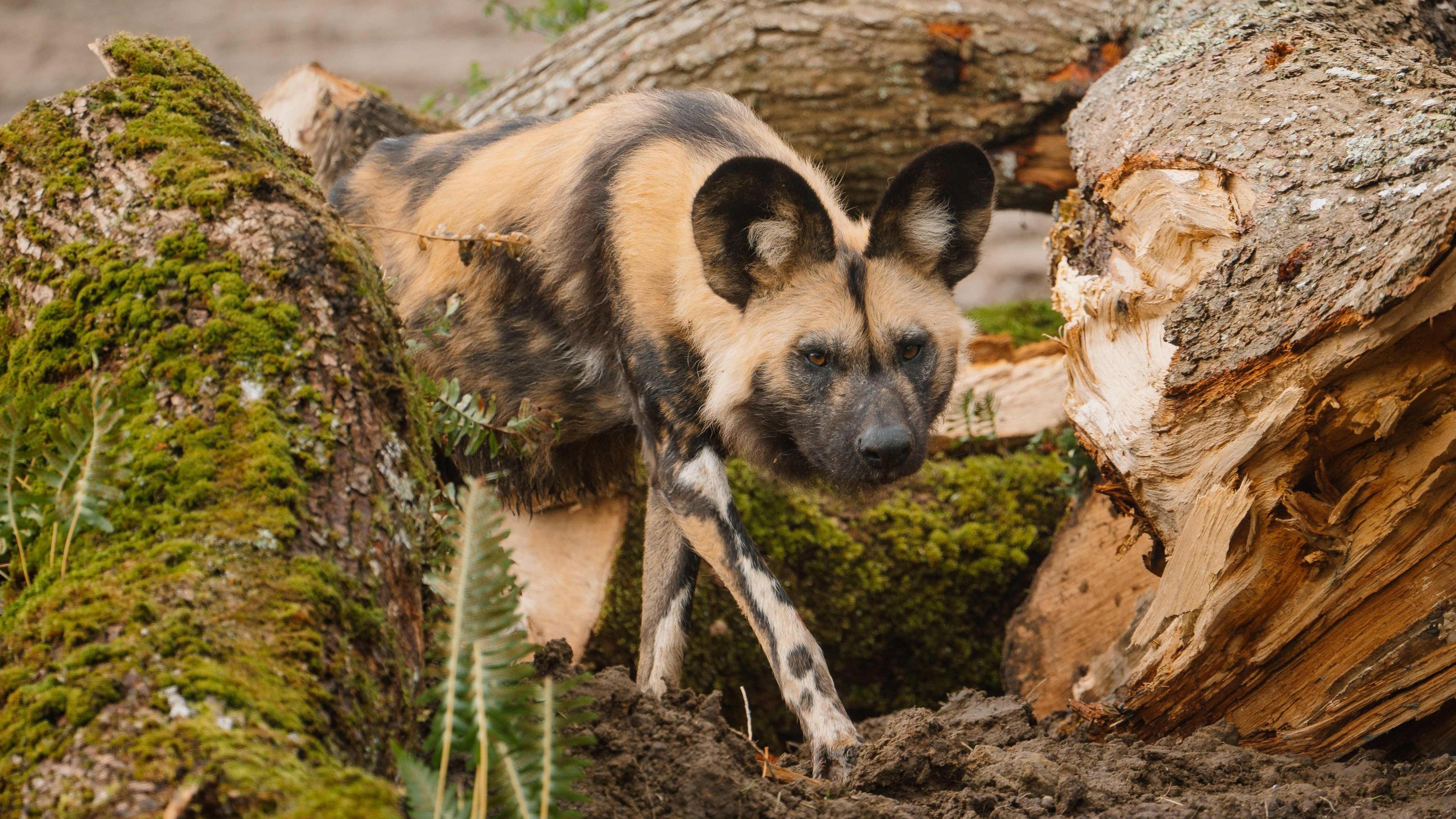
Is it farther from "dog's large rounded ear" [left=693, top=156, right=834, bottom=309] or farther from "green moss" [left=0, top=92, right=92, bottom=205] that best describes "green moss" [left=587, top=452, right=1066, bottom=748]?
"green moss" [left=0, top=92, right=92, bottom=205]

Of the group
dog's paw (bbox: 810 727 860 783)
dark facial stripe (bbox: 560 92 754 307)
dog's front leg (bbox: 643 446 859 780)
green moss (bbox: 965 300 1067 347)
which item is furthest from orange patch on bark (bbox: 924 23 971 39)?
dog's paw (bbox: 810 727 860 783)

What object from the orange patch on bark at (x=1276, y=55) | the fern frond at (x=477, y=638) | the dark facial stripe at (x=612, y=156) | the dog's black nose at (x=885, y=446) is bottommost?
the fern frond at (x=477, y=638)

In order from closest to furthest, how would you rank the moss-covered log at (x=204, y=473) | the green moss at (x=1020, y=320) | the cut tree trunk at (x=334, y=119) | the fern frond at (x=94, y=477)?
the moss-covered log at (x=204, y=473) → the fern frond at (x=94, y=477) → the cut tree trunk at (x=334, y=119) → the green moss at (x=1020, y=320)

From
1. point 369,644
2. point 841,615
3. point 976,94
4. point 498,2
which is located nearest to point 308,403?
point 369,644

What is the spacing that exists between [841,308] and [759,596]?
104cm

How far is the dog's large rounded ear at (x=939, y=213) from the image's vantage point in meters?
3.91

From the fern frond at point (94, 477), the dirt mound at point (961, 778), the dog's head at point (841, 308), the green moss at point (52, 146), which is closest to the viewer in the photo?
the fern frond at point (94, 477)

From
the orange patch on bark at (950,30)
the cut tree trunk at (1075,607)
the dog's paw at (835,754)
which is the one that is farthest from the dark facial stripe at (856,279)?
the orange patch on bark at (950,30)

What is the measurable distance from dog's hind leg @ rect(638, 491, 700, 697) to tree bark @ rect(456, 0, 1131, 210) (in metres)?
2.99

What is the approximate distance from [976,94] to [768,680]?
12.1ft

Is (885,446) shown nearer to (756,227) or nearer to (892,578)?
(756,227)

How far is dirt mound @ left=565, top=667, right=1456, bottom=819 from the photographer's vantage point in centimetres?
232

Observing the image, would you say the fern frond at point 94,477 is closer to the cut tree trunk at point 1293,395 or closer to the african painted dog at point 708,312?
the african painted dog at point 708,312

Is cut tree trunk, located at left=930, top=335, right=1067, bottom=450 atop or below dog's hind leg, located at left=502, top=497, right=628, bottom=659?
atop
